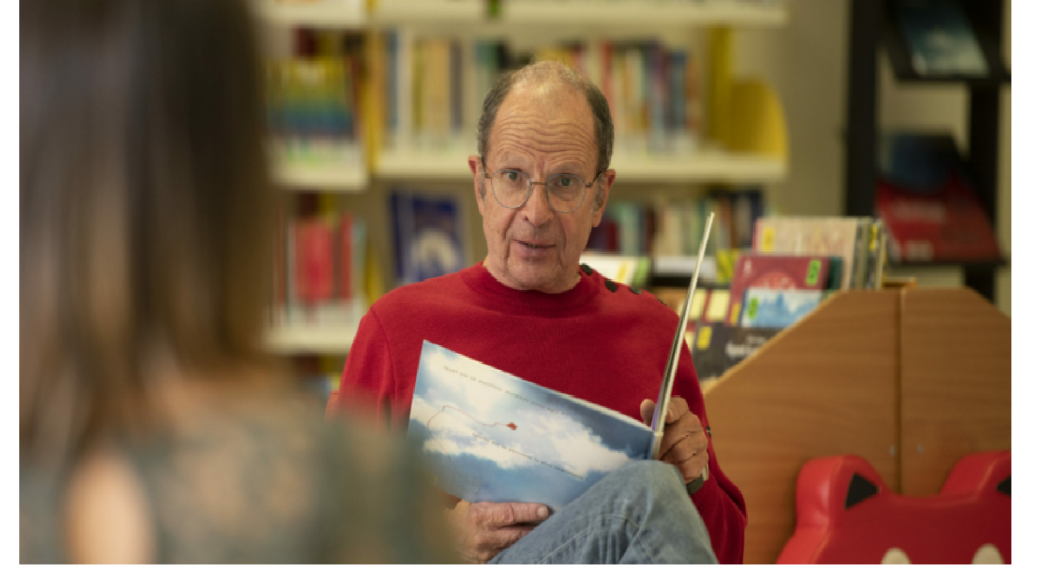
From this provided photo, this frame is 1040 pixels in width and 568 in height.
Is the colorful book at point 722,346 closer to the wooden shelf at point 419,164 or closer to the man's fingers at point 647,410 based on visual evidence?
the man's fingers at point 647,410

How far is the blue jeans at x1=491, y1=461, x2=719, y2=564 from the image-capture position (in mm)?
847

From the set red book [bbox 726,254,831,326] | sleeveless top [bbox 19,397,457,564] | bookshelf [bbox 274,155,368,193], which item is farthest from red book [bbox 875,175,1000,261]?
sleeveless top [bbox 19,397,457,564]

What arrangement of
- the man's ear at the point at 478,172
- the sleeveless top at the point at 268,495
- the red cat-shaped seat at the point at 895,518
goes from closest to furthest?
1. the sleeveless top at the point at 268,495
2. the man's ear at the point at 478,172
3. the red cat-shaped seat at the point at 895,518

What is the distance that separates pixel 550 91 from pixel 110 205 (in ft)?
2.68

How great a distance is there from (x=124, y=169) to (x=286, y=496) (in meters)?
0.18

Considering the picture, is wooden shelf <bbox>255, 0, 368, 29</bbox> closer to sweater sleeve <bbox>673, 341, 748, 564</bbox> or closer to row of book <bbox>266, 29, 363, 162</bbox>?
row of book <bbox>266, 29, 363, 162</bbox>

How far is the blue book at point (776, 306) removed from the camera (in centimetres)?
167

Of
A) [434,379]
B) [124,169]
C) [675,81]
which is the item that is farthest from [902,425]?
[124,169]

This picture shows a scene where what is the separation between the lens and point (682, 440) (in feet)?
3.43

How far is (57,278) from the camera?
1.41 ft

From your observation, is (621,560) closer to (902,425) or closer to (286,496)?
(286,496)

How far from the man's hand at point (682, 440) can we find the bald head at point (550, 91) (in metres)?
0.36

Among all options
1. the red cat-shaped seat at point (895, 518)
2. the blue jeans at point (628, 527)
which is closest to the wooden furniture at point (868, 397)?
the red cat-shaped seat at point (895, 518)

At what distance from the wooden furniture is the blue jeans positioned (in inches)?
25.7
